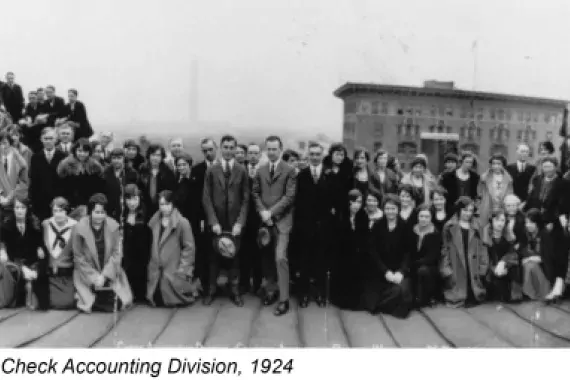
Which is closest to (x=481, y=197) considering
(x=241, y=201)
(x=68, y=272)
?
(x=241, y=201)

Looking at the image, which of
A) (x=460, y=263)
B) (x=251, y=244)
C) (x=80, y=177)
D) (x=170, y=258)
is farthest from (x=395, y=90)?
(x=80, y=177)

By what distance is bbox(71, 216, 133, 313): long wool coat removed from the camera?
12.8 ft

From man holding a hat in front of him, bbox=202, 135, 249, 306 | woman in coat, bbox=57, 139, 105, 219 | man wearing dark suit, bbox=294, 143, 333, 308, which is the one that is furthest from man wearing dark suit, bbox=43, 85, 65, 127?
man wearing dark suit, bbox=294, 143, 333, 308

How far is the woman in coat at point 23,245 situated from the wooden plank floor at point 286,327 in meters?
0.17

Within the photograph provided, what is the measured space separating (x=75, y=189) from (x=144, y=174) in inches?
21.1

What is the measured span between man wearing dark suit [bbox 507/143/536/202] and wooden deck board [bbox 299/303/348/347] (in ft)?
6.17

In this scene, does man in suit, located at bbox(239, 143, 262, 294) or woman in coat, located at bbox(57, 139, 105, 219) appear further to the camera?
man in suit, located at bbox(239, 143, 262, 294)

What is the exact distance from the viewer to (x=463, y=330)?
3.80 metres

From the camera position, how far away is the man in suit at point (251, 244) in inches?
163

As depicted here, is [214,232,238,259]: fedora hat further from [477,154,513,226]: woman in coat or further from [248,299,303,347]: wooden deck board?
[477,154,513,226]: woman in coat

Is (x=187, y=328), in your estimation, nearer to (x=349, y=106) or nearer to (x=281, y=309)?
(x=281, y=309)

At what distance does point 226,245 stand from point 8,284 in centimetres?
167

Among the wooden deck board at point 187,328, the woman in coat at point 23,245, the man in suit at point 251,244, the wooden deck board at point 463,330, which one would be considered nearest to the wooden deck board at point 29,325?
the woman in coat at point 23,245

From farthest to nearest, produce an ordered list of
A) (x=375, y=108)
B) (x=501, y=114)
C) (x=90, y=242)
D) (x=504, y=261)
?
(x=501, y=114), (x=375, y=108), (x=504, y=261), (x=90, y=242)
